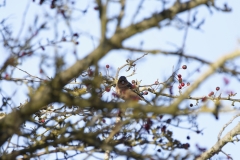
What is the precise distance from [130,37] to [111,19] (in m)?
0.22

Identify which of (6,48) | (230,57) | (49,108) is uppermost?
(49,108)

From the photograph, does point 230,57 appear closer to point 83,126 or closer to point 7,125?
point 83,126

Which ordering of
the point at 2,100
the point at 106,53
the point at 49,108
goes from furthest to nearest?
the point at 49,108, the point at 2,100, the point at 106,53

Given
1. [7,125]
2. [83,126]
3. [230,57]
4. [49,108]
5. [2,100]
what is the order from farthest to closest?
[49,108], [2,100], [83,126], [7,125], [230,57]

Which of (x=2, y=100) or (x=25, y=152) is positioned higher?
(x=2, y=100)

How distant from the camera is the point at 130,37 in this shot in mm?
4051

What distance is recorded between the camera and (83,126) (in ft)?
15.4

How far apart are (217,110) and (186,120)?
2.83ft

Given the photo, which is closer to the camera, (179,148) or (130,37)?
(130,37)

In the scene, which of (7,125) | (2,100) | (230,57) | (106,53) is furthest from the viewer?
(2,100)

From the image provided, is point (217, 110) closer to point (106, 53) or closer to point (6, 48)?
point (106, 53)

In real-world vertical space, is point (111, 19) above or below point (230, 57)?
above

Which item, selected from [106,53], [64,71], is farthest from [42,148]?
[106,53]

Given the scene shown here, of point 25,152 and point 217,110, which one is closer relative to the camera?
point 217,110
